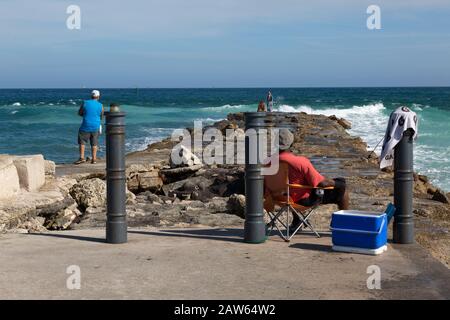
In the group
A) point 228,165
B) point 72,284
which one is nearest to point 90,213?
point 72,284

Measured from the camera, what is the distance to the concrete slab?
586 cm

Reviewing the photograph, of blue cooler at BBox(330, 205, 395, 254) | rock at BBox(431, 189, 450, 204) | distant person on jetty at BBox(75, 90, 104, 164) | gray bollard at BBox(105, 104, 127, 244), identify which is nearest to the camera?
blue cooler at BBox(330, 205, 395, 254)

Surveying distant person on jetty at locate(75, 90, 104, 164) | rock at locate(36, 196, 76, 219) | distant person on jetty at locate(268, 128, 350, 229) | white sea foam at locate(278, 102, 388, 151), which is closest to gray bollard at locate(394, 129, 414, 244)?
distant person on jetty at locate(268, 128, 350, 229)

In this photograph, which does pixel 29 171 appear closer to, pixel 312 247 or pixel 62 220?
pixel 62 220

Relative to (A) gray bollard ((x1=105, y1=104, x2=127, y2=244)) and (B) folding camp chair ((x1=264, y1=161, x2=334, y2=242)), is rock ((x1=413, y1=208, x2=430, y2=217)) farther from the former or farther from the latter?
(A) gray bollard ((x1=105, y1=104, x2=127, y2=244))

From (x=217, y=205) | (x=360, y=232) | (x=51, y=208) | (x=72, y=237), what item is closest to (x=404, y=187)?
(x=360, y=232)

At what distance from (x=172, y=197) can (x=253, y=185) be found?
16.2 feet

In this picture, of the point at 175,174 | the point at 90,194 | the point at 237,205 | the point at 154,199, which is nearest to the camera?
the point at 237,205

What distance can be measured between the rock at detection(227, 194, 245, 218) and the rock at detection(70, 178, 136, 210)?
1938mm

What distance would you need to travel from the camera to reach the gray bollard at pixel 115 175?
7543mm

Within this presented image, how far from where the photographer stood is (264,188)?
7961 millimetres

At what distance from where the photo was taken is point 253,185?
7.50m

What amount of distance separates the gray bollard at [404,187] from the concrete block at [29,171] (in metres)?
5.29

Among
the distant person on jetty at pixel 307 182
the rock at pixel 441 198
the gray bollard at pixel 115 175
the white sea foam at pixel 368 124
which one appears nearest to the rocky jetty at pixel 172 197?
the rock at pixel 441 198
